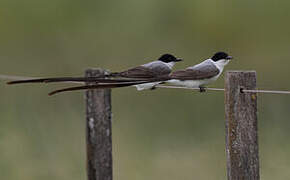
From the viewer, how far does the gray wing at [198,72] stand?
415 cm

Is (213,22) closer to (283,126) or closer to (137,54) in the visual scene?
(137,54)

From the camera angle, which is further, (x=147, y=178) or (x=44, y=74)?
(x=44, y=74)

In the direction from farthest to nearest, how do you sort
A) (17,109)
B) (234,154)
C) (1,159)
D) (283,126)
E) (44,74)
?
(44,74)
(17,109)
(283,126)
(1,159)
(234,154)

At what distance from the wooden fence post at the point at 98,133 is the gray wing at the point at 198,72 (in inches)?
21.0

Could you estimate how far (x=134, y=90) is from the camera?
796 cm

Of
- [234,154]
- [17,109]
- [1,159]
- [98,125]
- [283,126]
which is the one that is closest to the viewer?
[234,154]

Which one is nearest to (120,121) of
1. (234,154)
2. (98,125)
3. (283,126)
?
(283,126)

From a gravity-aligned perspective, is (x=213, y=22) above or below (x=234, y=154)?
above

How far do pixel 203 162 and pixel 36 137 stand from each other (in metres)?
1.58

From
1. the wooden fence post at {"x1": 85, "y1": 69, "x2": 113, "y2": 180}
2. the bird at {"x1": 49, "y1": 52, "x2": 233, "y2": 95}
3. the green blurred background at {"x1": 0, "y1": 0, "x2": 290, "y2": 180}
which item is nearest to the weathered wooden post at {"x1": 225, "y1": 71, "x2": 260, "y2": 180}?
the bird at {"x1": 49, "y1": 52, "x2": 233, "y2": 95}

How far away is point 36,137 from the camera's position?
652cm

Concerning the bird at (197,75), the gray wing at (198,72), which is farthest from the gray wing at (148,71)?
the gray wing at (198,72)

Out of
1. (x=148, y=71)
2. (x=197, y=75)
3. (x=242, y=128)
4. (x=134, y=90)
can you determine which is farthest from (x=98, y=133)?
(x=134, y=90)

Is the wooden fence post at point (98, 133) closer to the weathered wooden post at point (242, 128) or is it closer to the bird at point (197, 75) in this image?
the bird at point (197, 75)
